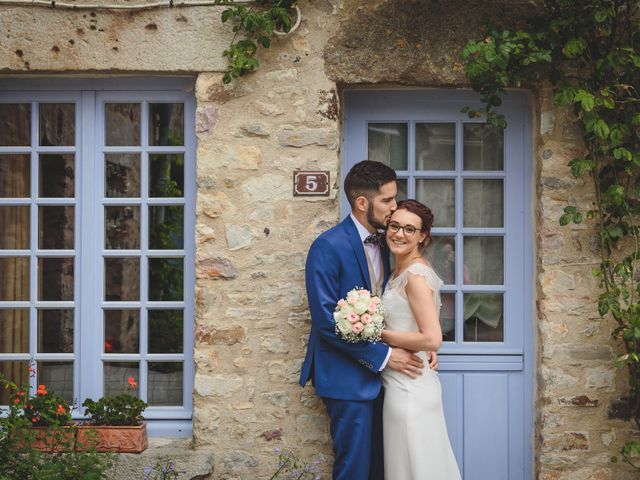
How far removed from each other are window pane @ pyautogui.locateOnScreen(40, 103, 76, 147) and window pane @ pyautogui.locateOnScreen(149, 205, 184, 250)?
662mm

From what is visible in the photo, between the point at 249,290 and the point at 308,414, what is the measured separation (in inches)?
30.1

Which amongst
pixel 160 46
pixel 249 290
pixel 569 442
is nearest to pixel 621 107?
pixel 569 442

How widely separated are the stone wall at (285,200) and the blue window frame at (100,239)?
246 mm

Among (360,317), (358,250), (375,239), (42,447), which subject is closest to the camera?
(360,317)

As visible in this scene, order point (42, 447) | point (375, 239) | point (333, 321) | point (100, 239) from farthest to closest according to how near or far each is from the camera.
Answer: point (100, 239)
point (42, 447)
point (375, 239)
point (333, 321)

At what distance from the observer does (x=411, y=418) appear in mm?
4172

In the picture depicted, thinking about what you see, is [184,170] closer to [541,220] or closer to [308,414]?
[308,414]

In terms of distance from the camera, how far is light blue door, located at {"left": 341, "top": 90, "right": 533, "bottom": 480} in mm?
4934

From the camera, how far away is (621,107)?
458 centimetres

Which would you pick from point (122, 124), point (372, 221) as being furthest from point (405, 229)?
point (122, 124)

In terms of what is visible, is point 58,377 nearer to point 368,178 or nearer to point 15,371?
point 15,371

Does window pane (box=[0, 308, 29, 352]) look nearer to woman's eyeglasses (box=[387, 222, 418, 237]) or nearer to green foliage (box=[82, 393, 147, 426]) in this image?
green foliage (box=[82, 393, 147, 426])

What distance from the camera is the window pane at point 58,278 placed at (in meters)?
5.00

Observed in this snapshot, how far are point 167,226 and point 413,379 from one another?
173 centimetres
